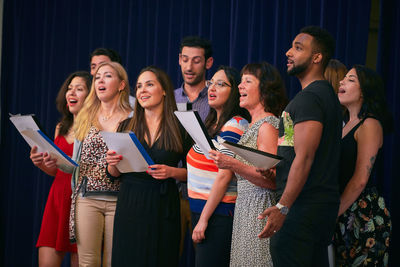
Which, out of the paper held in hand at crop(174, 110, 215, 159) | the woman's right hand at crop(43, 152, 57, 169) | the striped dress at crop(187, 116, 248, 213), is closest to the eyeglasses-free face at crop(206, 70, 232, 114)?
the striped dress at crop(187, 116, 248, 213)

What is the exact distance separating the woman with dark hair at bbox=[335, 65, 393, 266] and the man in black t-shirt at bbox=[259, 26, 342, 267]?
1.74ft

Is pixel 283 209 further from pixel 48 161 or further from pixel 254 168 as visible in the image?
pixel 48 161

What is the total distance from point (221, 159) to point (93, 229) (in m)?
1.07

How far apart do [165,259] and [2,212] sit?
3009 mm

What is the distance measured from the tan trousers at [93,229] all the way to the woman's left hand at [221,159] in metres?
0.93

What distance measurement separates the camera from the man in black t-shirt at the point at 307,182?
1828 mm

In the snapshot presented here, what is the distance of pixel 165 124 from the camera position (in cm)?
266

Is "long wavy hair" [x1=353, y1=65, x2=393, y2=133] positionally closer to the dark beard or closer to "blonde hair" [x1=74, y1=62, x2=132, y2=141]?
the dark beard

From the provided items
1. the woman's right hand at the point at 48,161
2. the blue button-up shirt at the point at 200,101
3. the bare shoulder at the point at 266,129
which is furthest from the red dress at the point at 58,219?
the bare shoulder at the point at 266,129

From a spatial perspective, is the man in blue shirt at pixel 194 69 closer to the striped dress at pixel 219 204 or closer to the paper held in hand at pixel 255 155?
the striped dress at pixel 219 204

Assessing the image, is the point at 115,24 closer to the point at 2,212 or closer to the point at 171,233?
the point at 2,212

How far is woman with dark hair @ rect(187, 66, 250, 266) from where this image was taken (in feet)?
7.75

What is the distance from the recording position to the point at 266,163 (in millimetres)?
1931

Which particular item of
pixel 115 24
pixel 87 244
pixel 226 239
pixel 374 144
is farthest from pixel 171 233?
pixel 115 24
